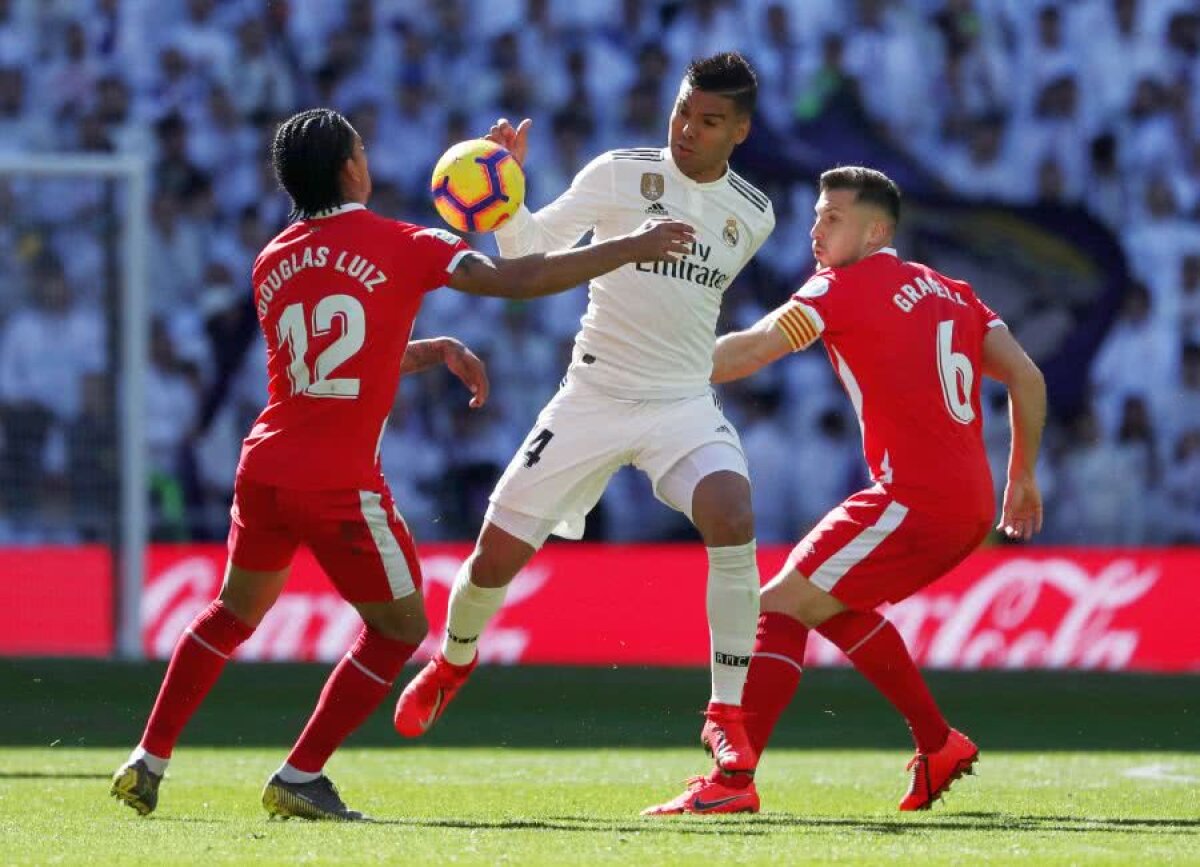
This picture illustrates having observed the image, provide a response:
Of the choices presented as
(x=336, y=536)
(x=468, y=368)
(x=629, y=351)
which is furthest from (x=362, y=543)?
(x=629, y=351)

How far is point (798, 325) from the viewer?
284 inches

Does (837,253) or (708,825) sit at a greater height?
(837,253)

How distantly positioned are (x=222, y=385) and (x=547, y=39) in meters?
3.96

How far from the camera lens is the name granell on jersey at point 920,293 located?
731 cm

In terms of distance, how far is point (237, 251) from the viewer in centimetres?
1552

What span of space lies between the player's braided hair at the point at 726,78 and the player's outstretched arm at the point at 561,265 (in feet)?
3.93

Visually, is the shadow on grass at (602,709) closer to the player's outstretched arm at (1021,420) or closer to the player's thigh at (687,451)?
the player's outstretched arm at (1021,420)

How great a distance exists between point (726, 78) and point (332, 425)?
76.7 inches

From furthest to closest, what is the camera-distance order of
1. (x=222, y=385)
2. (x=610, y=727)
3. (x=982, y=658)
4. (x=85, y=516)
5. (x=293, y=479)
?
(x=222, y=385) → (x=85, y=516) → (x=982, y=658) → (x=610, y=727) → (x=293, y=479)

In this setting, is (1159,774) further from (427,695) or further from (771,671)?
(427,695)

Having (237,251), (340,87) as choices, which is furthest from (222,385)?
(340,87)

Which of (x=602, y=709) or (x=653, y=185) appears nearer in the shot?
(x=653, y=185)

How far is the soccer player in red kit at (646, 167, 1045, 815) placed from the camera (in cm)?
721

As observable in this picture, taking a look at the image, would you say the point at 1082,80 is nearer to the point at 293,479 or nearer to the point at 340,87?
the point at 340,87
